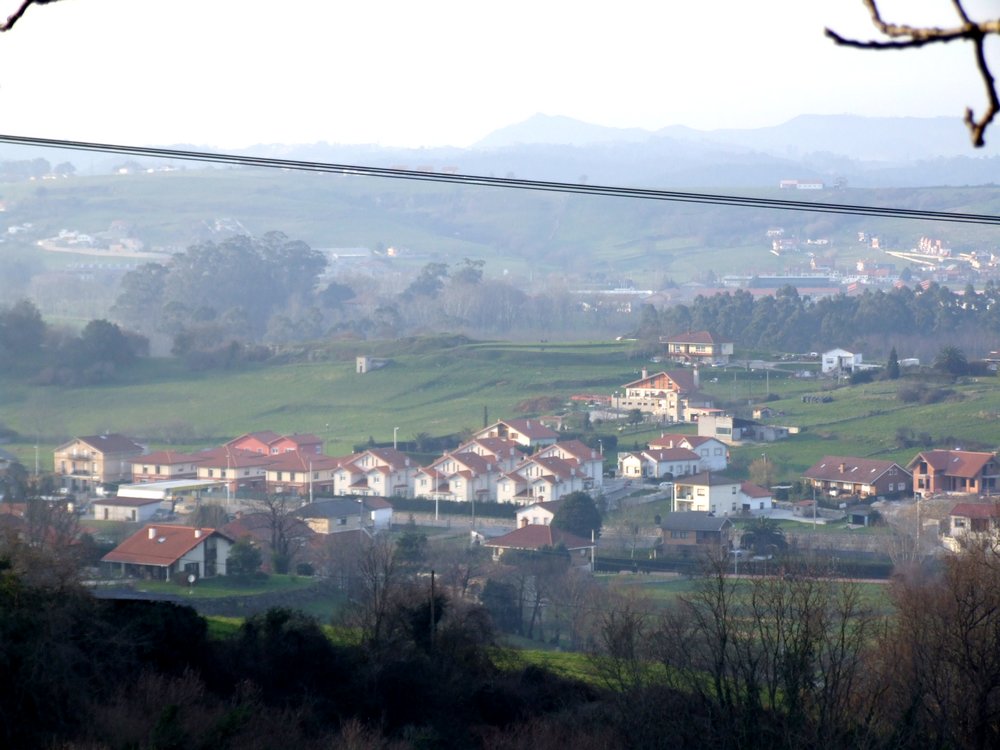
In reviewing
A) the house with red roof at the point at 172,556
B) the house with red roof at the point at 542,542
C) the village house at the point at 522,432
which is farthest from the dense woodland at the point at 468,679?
the village house at the point at 522,432

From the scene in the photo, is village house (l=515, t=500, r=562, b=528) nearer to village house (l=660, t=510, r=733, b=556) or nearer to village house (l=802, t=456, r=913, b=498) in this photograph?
village house (l=660, t=510, r=733, b=556)

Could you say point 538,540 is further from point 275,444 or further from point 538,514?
point 275,444

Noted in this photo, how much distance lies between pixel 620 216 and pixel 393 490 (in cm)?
2362

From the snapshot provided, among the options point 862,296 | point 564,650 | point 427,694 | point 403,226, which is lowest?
point 564,650

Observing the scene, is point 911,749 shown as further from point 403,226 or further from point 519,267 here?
point 403,226

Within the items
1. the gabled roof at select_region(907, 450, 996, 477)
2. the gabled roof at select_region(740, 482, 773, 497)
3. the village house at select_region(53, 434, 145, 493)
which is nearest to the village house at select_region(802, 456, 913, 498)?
the gabled roof at select_region(907, 450, 996, 477)

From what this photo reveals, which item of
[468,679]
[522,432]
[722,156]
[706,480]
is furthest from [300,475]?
[722,156]

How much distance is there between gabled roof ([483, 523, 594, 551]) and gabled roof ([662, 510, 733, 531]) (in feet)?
4.01

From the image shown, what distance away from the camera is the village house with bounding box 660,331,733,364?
2512 centimetres

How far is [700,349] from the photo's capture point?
83.0 ft

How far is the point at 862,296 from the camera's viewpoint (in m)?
27.9

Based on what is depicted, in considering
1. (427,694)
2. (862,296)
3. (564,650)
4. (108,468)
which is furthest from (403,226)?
(427,694)

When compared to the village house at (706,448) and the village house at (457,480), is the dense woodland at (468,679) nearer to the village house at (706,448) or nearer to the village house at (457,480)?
the village house at (457,480)

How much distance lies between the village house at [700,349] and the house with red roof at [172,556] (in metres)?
13.6
